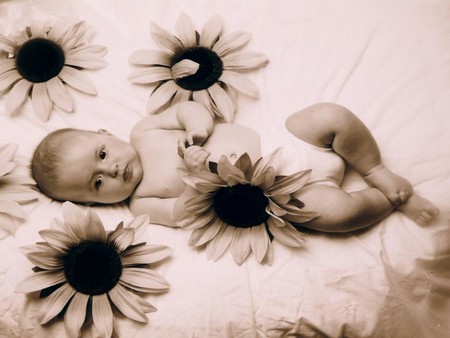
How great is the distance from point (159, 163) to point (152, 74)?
0.25m

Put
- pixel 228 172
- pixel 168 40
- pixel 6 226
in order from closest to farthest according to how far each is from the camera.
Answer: pixel 228 172 → pixel 6 226 → pixel 168 40

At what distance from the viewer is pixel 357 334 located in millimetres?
1003

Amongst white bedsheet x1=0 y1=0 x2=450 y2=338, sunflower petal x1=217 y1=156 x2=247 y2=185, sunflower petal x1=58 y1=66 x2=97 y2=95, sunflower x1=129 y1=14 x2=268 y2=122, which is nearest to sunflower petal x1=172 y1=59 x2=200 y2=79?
sunflower x1=129 y1=14 x2=268 y2=122

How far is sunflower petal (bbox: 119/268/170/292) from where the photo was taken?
996 mm

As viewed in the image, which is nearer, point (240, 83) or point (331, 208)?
point (331, 208)

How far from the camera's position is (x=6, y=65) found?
1303 mm

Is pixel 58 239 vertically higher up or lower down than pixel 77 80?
lower down

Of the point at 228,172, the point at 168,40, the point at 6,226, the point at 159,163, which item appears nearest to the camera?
the point at 228,172

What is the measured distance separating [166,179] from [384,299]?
20.7 inches

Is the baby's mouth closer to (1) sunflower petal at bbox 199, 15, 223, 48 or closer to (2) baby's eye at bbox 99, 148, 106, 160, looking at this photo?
(2) baby's eye at bbox 99, 148, 106, 160

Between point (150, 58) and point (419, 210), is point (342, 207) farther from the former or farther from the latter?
point (150, 58)

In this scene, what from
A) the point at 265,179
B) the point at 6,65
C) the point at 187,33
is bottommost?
the point at 6,65

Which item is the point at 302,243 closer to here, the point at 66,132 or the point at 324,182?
the point at 324,182

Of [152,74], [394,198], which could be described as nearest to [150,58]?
[152,74]
